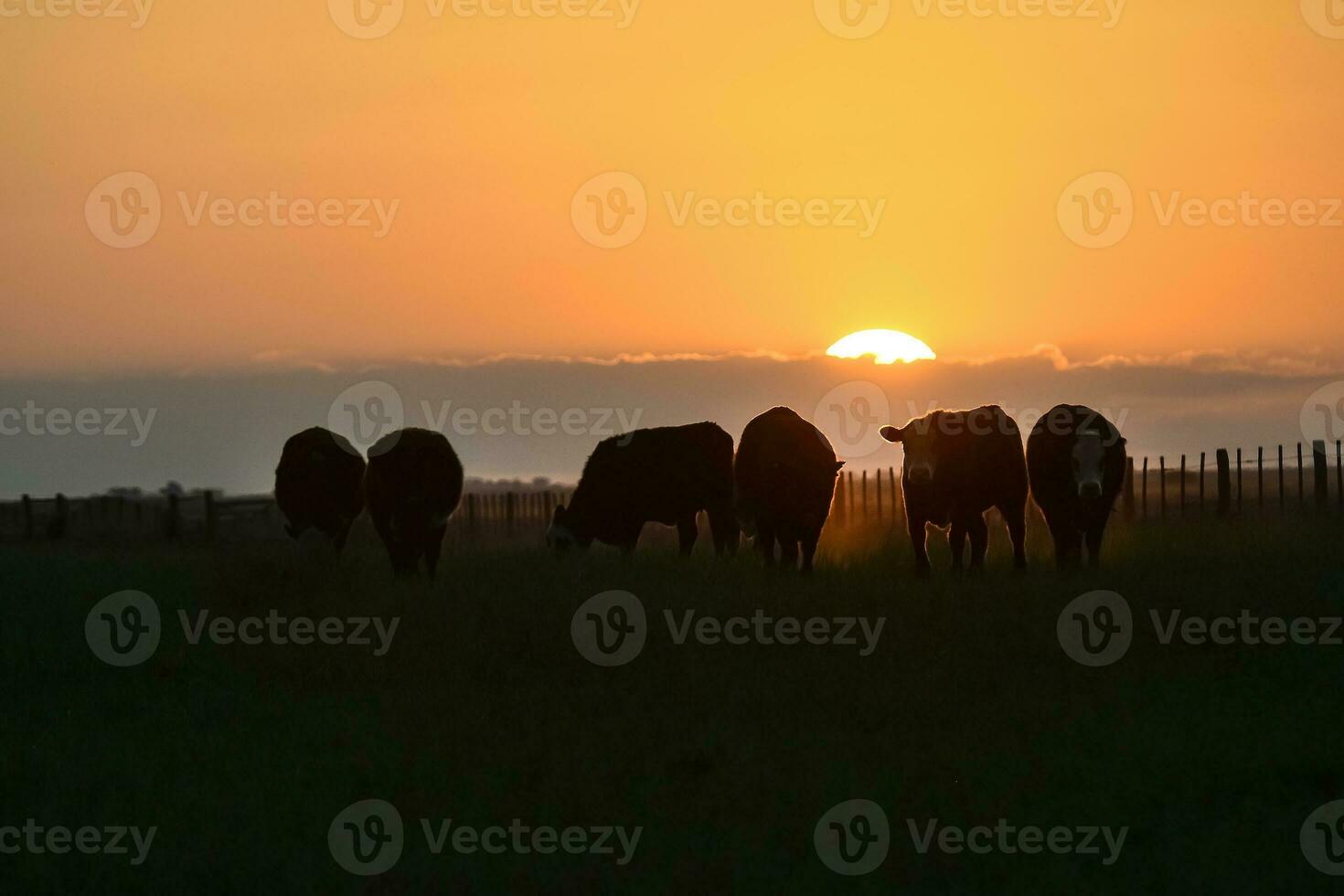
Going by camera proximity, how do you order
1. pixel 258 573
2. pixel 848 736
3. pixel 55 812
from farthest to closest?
pixel 258 573
pixel 848 736
pixel 55 812

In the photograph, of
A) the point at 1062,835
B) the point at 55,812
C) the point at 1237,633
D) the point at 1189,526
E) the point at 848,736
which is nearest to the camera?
the point at 1062,835

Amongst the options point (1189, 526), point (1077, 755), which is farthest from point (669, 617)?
point (1189, 526)

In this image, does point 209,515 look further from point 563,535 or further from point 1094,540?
point 1094,540

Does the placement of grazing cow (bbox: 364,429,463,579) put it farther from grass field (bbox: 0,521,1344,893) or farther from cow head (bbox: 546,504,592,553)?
grass field (bbox: 0,521,1344,893)

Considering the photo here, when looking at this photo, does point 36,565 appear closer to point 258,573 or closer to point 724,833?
point 258,573

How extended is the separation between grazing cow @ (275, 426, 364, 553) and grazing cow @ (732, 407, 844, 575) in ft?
18.0

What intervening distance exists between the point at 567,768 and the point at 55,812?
272 centimetres

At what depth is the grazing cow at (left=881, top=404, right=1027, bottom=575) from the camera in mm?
15289

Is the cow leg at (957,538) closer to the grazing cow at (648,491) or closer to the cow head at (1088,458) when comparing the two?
the cow head at (1088,458)

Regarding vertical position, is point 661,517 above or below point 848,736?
above

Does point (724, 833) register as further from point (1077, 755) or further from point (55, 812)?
point (55, 812)

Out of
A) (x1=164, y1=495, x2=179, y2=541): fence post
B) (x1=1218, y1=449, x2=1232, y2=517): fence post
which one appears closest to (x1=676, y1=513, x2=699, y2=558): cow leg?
(x1=1218, y1=449, x2=1232, y2=517): fence post

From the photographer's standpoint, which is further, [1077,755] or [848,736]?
[848,736]

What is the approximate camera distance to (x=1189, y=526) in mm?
19578
